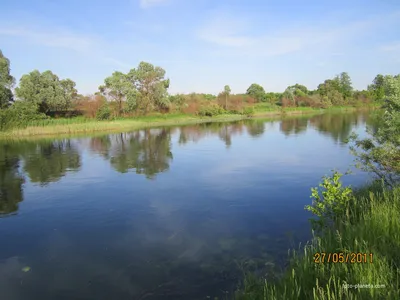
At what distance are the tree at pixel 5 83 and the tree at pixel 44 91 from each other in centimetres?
105

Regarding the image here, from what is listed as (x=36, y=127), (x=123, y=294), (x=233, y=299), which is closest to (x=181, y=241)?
(x=123, y=294)

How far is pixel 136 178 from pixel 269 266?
28.6 feet

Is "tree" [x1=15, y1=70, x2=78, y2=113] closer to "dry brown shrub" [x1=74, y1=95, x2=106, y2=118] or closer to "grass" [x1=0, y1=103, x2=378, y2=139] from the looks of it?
"dry brown shrub" [x1=74, y1=95, x2=106, y2=118]

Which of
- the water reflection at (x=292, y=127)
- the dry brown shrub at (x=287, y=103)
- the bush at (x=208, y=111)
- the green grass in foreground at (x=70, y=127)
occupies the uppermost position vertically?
the dry brown shrub at (x=287, y=103)

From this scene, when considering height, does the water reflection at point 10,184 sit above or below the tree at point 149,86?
below

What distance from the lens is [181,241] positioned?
23.1 feet

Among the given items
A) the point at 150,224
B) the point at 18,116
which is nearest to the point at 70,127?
the point at 18,116

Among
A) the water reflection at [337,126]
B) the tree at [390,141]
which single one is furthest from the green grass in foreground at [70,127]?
the tree at [390,141]

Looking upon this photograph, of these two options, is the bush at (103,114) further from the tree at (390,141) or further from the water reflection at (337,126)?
the tree at (390,141)

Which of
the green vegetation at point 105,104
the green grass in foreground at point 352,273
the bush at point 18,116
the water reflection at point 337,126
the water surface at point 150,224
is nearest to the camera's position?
the green grass in foreground at point 352,273

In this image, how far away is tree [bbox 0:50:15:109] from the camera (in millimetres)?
37894

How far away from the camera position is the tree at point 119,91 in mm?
51825

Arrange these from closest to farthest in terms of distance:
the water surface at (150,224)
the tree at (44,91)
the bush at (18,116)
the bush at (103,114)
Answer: the water surface at (150,224) < the bush at (18,116) < the tree at (44,91) < the bush at (103,114)

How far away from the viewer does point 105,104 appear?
164ft
